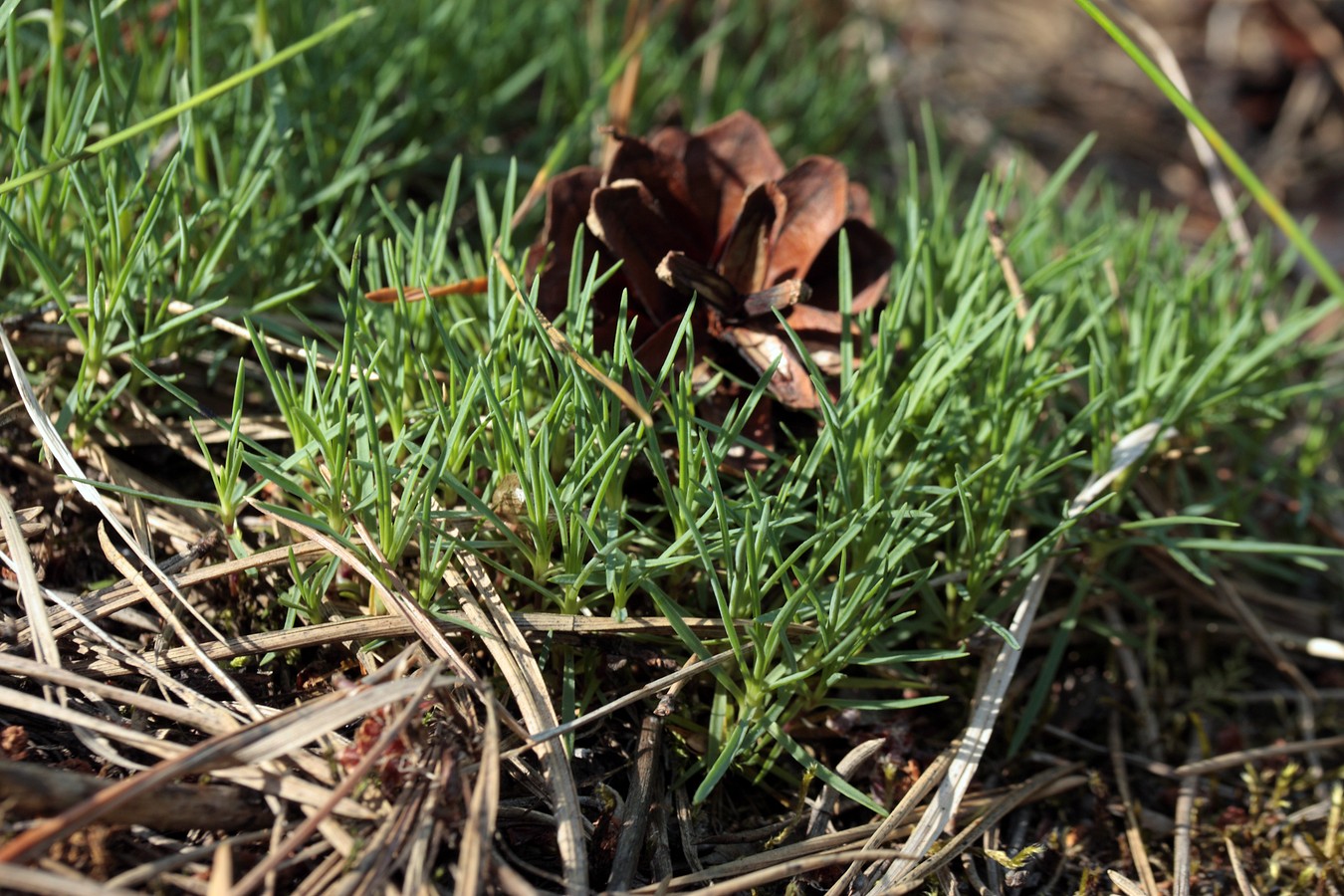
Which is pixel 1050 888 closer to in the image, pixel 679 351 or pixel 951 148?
pixel 679 351

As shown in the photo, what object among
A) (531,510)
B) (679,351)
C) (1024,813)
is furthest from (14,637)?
(1024,813)

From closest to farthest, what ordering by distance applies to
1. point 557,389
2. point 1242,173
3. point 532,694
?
point 1242,173 < point 532,694 < point 557,389

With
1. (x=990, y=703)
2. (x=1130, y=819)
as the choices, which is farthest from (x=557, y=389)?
(x=1130, y=819)

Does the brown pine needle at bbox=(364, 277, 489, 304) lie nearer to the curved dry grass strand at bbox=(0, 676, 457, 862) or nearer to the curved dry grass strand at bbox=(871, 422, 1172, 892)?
the curved dry grass strand at bbox=(0, 676, 457, 862)

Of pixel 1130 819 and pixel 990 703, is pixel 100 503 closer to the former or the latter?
pixel 990 703

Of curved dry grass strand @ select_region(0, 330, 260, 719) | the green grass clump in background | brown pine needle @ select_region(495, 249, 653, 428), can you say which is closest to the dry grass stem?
the green grass clump in background
